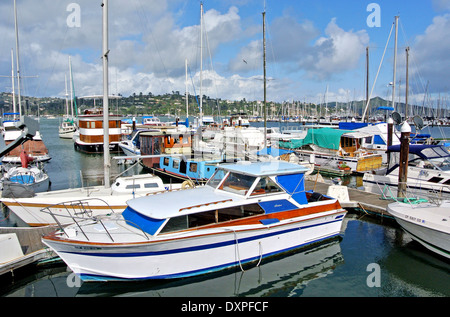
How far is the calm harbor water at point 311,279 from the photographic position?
375 inches

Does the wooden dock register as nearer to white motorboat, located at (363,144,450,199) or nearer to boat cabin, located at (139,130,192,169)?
white motorboat, located at (363,144,450,199)

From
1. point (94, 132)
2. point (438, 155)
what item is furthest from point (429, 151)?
point (94, 132)

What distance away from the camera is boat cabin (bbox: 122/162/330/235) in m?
9.61

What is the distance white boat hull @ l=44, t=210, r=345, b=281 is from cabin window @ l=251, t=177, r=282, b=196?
114cm

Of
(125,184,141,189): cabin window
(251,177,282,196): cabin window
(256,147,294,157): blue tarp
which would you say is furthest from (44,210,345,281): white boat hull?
(256,147,294,157): blue tarp

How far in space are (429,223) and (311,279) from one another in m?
4.48

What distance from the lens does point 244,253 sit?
10523 millimetres

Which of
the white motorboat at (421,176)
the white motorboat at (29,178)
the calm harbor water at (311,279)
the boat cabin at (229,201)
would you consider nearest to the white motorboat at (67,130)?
the white motorboat at (29,178)

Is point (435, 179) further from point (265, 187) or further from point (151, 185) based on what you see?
point (151, 185)

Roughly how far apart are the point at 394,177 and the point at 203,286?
47.6 feet

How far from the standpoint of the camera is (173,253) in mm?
9367

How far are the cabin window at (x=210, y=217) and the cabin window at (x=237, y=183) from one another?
24.4 inches
